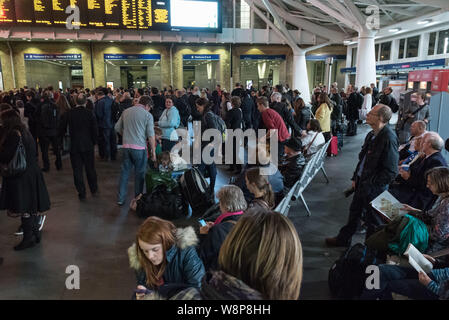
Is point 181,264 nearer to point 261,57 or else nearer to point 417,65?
point 417,65

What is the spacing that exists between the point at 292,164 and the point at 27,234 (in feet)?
12.9

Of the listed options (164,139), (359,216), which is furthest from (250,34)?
(359,216)

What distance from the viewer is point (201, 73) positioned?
87.4 feet

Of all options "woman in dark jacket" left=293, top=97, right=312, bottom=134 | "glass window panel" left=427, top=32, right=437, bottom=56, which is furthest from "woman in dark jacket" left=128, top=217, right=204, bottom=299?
"glass window panel" left=427, top=32, right=437, bottom=56

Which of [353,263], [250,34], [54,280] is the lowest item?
[54,280]

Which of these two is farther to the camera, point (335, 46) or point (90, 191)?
point (335, 46)

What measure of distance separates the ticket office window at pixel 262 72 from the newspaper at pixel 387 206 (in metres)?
23.2

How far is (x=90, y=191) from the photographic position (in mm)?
6562

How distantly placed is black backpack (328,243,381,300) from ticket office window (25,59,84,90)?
78.6 ft

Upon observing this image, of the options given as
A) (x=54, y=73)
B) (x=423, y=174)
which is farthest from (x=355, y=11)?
(x=54, y=73)

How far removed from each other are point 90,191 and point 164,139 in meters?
2.07

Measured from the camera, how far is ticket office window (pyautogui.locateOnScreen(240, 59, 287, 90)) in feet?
87.2

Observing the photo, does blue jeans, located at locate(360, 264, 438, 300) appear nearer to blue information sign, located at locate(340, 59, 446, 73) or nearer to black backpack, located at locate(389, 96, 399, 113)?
black backpack, located at locate(389, 96, 399, 113)

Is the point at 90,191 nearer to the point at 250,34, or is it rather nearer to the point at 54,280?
the point at 54,280
